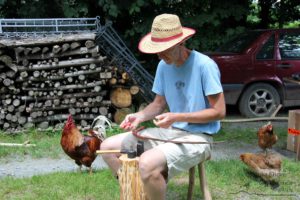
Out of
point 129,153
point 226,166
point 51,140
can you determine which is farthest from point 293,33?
point 129,153

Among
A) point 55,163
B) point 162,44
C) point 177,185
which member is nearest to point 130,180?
point 162,44

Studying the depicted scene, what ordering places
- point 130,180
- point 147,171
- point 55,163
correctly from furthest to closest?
1. point 55,163
2. point 130,180
3. point 147,171

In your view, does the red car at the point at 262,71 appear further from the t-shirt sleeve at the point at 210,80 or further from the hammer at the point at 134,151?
the hammer at the point at 134,151

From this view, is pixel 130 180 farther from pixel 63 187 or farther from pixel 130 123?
pixel 63 187

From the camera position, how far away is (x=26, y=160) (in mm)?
6176

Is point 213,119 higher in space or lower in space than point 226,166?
higher

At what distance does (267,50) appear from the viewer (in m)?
8.42

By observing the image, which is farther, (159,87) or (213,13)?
(213,13)

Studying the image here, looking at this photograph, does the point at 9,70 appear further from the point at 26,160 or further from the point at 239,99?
the point at 239,99

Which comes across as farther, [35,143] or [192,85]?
[35,143]

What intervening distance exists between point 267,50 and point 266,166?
4048 mm

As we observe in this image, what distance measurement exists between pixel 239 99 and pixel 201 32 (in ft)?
6.58

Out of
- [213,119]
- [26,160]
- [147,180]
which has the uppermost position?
[213,119]

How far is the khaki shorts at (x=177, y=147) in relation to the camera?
3.37 meters
